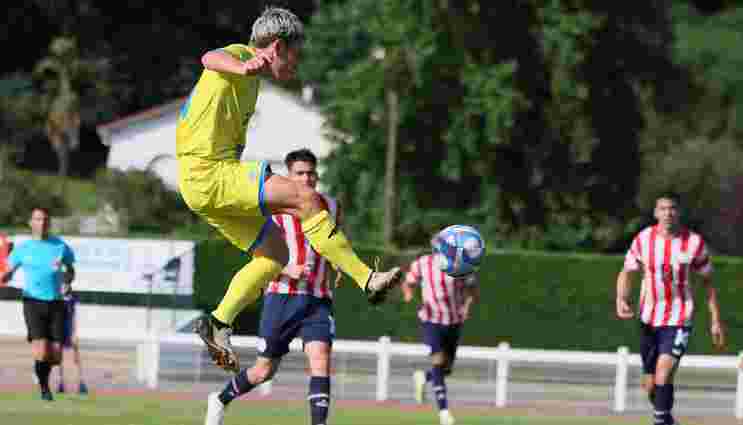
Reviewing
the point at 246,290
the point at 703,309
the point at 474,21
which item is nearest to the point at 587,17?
the point at 474,21

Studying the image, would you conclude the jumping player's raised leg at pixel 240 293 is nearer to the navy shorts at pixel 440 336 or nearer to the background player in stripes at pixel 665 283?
the background player in stripes at pixel 665 283

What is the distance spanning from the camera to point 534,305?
30109 mm

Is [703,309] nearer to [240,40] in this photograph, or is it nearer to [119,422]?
[119,422]

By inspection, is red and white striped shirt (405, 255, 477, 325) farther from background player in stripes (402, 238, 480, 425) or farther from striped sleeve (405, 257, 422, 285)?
striped sleeve (405, 257, 422, 285)

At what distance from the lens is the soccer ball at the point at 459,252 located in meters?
10.7

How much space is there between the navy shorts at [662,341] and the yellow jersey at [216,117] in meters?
5.19

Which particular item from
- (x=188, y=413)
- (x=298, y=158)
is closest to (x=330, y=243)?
(x=298, y=158)

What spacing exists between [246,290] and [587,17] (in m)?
27.2

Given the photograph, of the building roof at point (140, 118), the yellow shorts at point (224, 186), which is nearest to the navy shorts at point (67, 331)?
the yellow shorts at point (224, 186)

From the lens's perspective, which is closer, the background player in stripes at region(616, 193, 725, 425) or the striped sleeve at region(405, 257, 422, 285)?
the background player in stripes at region(616, 193, 725, 425)

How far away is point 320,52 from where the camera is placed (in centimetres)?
6494

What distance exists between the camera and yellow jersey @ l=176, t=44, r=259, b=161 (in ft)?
31.8

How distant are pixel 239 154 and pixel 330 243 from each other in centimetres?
82

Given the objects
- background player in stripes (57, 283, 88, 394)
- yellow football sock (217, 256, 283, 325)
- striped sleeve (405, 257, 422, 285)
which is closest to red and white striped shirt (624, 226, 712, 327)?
yellow football sock (217, 256, 283, 325)
